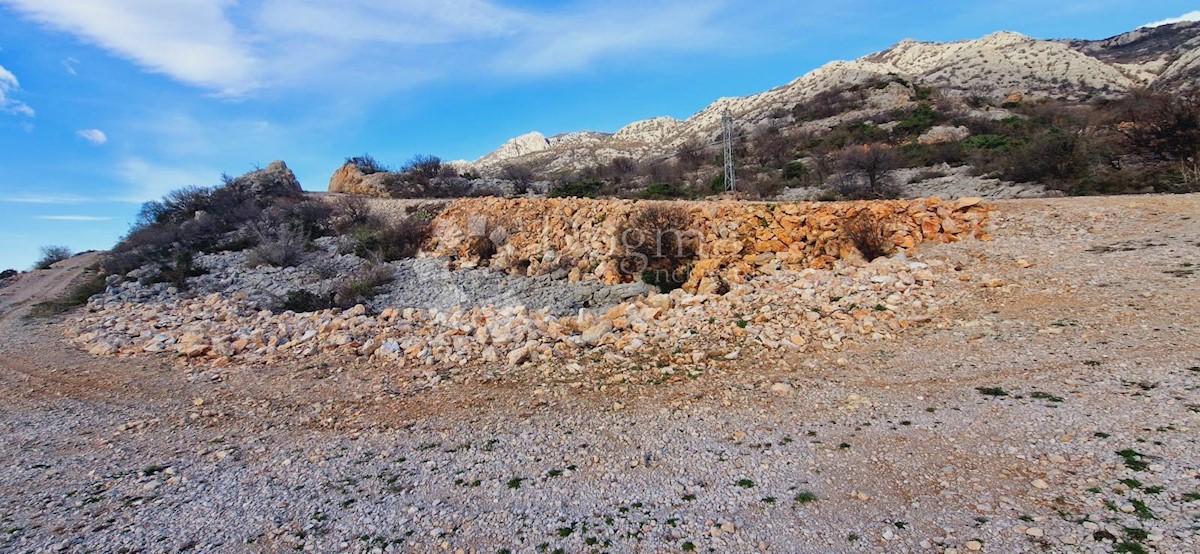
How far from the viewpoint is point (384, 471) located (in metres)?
4.42

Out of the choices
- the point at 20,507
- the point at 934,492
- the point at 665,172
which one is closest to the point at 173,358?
the point at 20,507

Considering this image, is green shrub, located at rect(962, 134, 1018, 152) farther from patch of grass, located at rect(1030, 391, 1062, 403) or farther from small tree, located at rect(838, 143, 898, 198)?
patch of grass, located at rect(1030, 391, 1062, 403)

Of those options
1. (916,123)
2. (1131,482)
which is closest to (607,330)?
(1131,482)

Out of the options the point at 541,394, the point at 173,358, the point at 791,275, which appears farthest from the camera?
the point at 791,275

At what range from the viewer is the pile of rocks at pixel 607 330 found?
22.2 feet

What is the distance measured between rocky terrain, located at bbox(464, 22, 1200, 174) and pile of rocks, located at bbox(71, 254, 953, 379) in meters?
28.8

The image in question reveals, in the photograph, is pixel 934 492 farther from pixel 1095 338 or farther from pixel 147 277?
pixel 147 277

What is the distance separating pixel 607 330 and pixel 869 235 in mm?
5934

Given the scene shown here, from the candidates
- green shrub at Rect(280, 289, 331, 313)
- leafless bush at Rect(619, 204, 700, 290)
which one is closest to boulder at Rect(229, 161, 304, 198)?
green shrub at Rect(280, 289, 331, 313)

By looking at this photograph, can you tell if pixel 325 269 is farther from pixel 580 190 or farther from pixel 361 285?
pixel 580 190

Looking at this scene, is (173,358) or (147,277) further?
(147,277)

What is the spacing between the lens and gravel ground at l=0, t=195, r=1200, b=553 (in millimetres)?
3291

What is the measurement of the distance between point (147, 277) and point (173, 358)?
329 inches

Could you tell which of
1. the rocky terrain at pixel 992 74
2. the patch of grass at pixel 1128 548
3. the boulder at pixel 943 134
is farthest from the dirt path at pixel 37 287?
the boulder at pixel 943 134
